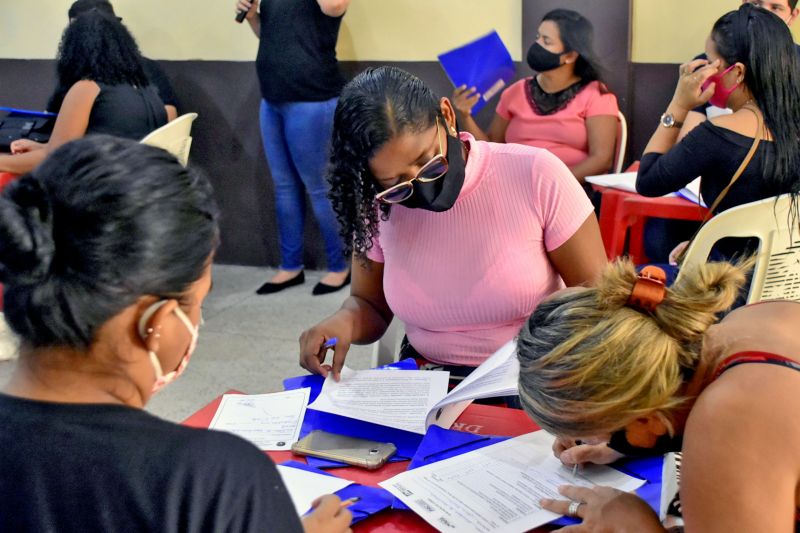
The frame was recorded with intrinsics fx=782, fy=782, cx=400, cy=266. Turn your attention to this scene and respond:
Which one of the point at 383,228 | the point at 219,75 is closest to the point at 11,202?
the point at 383,228

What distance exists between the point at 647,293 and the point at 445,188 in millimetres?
687

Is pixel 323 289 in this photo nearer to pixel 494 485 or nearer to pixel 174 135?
pixel 174 135

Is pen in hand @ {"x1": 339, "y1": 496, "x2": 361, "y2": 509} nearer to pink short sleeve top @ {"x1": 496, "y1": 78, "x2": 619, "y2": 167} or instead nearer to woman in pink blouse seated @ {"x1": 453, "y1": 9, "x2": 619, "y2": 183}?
woman in pink blouse seated @ {"x1": 453, "y1": 9, "x2": 619, "y2": 183}

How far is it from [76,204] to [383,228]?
1051 mm

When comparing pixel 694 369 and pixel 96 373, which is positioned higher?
pixel 96 373

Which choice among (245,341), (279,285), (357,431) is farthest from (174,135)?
(357,431)

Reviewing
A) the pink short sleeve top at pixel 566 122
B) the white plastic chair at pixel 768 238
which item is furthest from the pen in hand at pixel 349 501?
the pink short sleeve top at pixel 566 122

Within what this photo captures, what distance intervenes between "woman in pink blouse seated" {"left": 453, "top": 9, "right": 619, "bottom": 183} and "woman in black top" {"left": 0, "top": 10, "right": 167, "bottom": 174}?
142 cm

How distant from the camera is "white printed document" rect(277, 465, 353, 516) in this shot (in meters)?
1.20

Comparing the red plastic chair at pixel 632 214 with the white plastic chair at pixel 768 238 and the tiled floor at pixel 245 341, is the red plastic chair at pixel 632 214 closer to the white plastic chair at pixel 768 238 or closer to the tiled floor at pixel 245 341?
the white plastic chair at pixel 768 238

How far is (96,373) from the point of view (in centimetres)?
85

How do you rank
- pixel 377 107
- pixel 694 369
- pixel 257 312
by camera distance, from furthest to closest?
pixel 257 312 → pixel 377 107 → pixel 694 369

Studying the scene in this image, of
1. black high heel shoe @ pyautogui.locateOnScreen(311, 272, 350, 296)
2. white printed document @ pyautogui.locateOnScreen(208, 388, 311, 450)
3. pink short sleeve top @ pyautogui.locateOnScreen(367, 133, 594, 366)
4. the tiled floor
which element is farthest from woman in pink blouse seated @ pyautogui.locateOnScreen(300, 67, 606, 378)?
black high heel shoe @ pyautogui.locateOnScreen(311, 272, 350, 296)

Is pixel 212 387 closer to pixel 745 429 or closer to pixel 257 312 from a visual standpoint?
pixel 257 312
